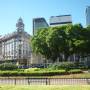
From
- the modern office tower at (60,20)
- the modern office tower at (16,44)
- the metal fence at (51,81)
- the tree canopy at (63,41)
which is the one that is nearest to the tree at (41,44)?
the tree canopy at (63,41)

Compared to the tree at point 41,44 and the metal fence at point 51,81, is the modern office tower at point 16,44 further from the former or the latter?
the metal fence at point 51,81

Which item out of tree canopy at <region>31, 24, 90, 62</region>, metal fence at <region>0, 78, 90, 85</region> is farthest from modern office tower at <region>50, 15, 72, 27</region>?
metal fence at <region>0, 78, 90, 85</region>

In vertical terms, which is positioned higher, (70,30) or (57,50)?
(70,30)

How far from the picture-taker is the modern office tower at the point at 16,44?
552 feet

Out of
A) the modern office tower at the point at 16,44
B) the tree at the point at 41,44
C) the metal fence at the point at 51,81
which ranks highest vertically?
the modern office tower at the point at 16,44

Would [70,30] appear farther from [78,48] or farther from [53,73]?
[53,73]

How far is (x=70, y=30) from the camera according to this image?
7706 cm

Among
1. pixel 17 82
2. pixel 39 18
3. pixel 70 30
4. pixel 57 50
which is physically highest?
pixel 39 18

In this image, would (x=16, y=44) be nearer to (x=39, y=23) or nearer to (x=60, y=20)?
(x=39, y=23)

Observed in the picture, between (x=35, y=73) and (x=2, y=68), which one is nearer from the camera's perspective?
(x=35, y=73)

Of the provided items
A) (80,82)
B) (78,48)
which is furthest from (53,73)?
(78,48)

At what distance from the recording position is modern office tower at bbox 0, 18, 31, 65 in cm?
16825

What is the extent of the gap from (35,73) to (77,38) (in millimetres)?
28838

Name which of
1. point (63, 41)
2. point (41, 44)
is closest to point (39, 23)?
point (41, 44)
